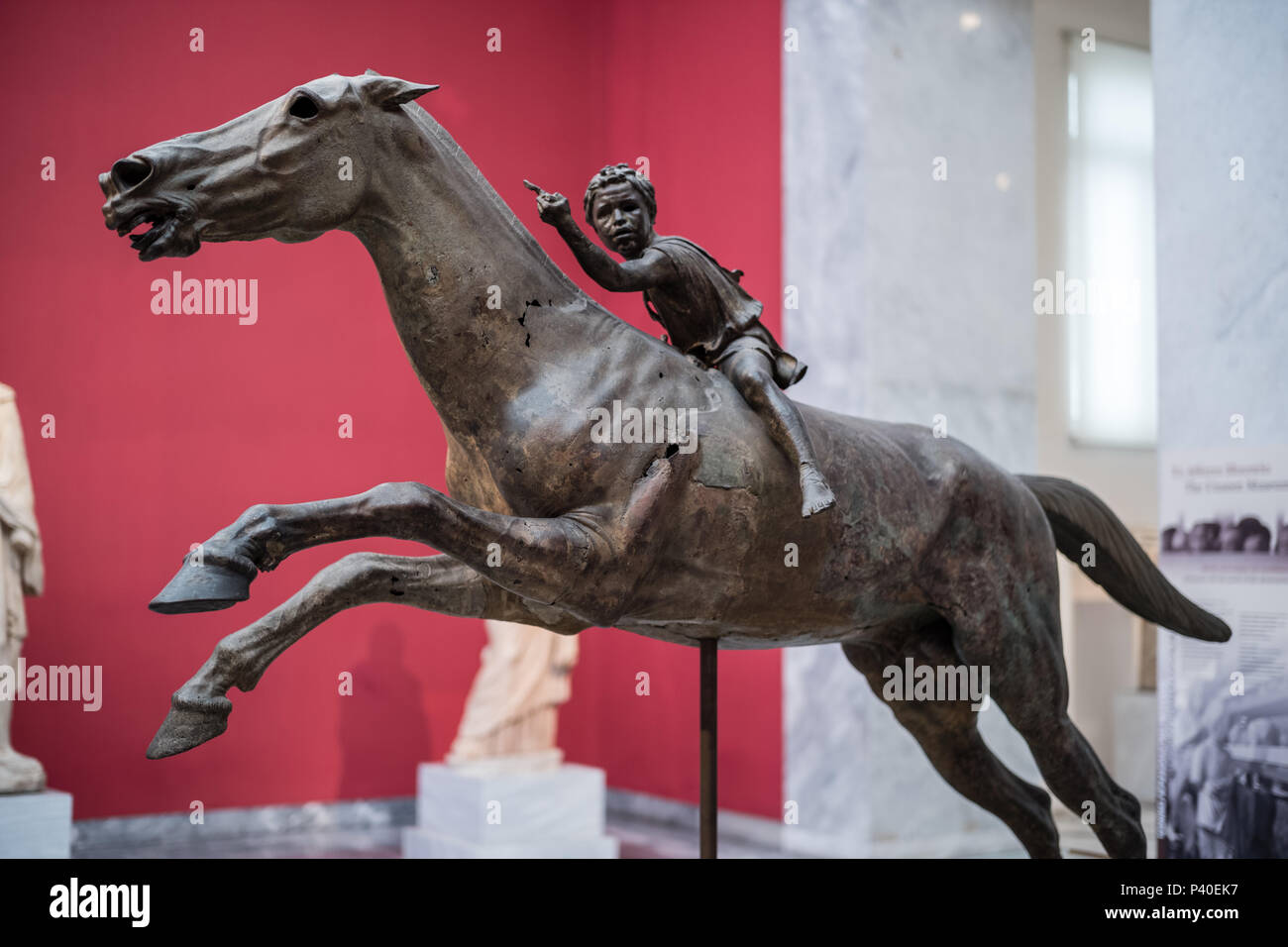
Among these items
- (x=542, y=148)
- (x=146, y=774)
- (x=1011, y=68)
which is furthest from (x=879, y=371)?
(x=146, y=774)

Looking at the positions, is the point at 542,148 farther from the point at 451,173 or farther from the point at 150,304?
the point at 451,173

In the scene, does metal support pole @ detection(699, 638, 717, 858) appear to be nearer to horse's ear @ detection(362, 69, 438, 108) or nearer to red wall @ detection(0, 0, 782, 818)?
horse's ear @ detection(362, 69, 438, 108)

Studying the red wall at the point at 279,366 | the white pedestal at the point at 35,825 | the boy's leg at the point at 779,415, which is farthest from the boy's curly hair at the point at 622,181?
the white pedestal at the point at 35,825

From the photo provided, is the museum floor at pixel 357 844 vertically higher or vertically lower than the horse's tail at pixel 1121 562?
lower

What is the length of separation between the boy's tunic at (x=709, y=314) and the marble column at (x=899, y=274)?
4305 millimetres

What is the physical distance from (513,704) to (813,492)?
529cm

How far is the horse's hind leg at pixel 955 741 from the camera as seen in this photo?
4543 millimetres

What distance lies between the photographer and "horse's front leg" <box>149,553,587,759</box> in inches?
126

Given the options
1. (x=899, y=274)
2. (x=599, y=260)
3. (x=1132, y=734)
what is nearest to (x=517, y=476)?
(x=599, y=260)

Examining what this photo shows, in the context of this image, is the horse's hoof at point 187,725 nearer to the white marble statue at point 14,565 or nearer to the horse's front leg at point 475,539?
the horse's front leg at point 475,539

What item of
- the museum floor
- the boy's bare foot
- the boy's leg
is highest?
the boy's leg

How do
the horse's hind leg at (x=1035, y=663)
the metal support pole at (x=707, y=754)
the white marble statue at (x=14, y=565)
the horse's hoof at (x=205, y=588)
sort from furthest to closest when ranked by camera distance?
1. the white marble statue at (x=14, y=565)
2. the horse's hind leg at (x=1035, y=663)
3. the metal support pole at (x=707, y=754)
4. the horse's hoof at (x=205, y=588)

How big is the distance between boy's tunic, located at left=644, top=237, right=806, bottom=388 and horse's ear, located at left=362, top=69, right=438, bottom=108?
2.83 feet

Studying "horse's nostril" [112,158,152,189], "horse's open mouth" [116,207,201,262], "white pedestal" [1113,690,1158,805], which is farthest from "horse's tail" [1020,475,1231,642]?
"white pedestal" [1113,690,1158,805]
